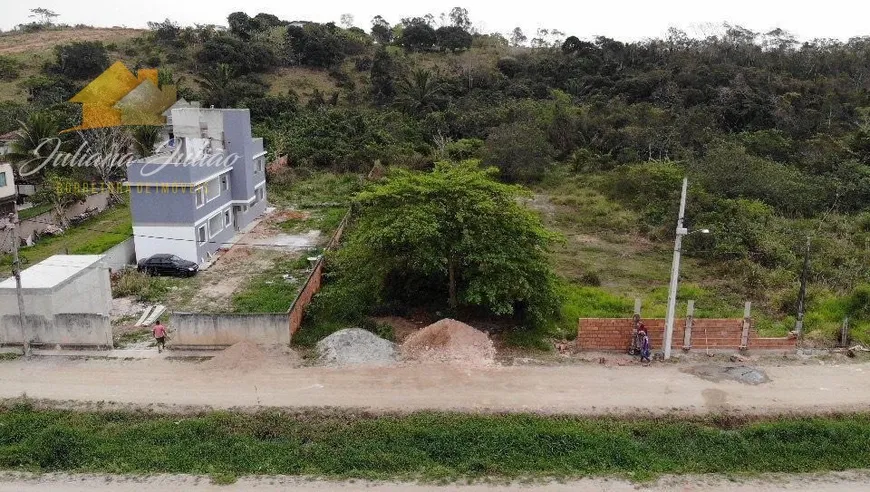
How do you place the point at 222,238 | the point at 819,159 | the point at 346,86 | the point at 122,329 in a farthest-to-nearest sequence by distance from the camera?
the point at 346,86 < the point at 819,159 < the point at 222,238 < the point at 122,329

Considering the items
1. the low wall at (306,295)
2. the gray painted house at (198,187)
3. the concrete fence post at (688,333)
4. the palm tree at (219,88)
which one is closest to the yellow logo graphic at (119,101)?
the gray painted house at (198,187)

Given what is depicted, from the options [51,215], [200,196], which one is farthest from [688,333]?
[51,215]

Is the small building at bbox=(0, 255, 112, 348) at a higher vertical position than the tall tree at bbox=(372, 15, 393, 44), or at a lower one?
lower

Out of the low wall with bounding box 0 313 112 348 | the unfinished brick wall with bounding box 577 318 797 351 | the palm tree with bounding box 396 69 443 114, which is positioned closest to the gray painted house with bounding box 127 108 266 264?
the low wall with bounding box 0 313 112 348

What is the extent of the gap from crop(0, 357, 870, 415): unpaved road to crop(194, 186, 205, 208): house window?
913 centimetres

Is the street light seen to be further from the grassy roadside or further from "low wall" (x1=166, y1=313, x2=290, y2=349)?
"low wall" (x1=166, y1=313, x2=290, y2=349)

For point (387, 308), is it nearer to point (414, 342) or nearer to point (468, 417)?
point (414, 342)

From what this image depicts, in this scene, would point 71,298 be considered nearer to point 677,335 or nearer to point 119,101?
point 677,335

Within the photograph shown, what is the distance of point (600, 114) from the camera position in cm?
4753

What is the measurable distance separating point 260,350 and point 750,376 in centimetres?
1217

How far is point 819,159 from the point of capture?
1399 inches

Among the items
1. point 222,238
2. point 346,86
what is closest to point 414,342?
point 222,238

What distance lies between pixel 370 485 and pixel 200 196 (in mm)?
16517

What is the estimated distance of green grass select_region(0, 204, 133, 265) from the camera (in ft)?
82.1
